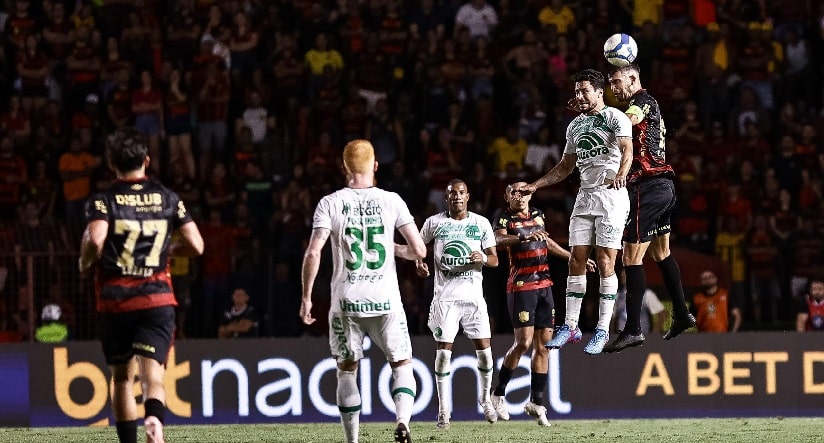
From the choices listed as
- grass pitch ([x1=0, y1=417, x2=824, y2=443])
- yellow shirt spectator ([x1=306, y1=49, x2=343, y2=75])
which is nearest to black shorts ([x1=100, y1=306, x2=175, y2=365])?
grass pitch ([x1=0, y1=417, x2=824, y2=443])

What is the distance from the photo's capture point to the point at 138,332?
1041 centimetres

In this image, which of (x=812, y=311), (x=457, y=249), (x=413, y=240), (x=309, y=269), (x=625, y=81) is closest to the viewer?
(x=309, y=269)

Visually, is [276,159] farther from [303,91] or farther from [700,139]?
[700,139]

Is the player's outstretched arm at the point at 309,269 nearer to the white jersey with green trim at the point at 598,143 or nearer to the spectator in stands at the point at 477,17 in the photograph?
the white jersey with green trim at the point at 598,143

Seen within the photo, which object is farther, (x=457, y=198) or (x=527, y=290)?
(x=527, y=290)

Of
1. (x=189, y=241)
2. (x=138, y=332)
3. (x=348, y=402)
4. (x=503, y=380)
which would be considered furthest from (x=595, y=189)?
(x=138, y=332)

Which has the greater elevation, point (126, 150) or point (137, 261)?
point (126, 150)

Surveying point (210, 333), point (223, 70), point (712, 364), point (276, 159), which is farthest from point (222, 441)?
point (223, 70)

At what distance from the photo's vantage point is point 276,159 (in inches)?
898

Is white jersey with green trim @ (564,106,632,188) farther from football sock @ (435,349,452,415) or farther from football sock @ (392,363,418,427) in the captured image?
football sock @ (435,349,452,415)

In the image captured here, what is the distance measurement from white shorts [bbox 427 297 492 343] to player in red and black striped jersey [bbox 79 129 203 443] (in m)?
6.41

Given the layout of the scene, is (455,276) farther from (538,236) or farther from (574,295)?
(574,295)

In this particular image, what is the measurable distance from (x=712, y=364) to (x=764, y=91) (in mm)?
6527

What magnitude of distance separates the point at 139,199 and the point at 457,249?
263 inches
